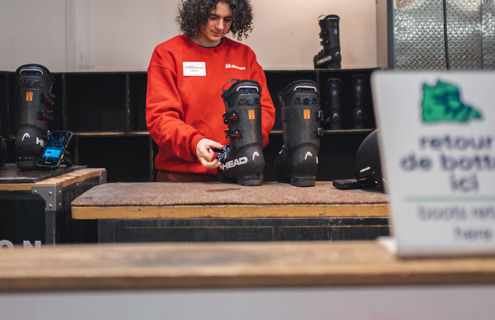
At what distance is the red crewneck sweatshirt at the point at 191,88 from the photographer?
1.78 meters

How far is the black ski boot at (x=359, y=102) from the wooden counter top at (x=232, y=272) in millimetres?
3238

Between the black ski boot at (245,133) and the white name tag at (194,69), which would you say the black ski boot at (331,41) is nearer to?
the white name tag at (194,69)

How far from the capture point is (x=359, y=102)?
140 inches

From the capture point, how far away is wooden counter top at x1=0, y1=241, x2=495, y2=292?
0.42m

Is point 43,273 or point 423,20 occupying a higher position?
point 423,20

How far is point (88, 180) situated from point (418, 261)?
1688 millimetres

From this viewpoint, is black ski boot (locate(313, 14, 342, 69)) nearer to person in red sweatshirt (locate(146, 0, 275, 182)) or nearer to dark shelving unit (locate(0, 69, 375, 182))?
dark shelving unit (locate(0, 69, 375, 182))

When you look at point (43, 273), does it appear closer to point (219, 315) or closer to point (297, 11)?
point (219, 315)

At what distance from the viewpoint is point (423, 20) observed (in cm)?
347

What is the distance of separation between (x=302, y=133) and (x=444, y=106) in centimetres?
95

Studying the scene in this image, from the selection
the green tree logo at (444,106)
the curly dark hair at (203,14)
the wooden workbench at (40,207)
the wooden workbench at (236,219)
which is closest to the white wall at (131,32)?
the curly dark hair at (203,14)

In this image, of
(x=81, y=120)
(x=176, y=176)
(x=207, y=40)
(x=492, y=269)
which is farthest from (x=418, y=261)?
(x=81, y=120)

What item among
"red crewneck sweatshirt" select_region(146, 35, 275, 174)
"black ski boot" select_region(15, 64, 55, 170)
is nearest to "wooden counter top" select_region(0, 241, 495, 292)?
"red crewneck sweatshirt" select_region(146, 35, 275, 174)

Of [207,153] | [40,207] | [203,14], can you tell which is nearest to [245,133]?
[207,153]
